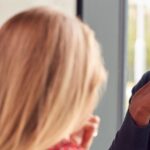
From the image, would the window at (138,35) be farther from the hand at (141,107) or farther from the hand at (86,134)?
the hand at (86,134)

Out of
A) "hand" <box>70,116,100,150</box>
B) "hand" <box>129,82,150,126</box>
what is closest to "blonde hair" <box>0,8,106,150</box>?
"hand" <box>70,116,100,150</box>

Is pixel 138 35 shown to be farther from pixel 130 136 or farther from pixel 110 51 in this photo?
pixel 130 136

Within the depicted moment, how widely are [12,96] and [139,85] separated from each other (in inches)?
21.9

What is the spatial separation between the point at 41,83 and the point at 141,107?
38 centimetres

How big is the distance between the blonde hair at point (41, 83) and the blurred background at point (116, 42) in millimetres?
679

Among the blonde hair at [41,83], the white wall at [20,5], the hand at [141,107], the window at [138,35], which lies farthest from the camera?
the window at [138,35]

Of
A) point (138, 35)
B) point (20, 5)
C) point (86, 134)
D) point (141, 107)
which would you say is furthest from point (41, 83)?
point (138, 35)

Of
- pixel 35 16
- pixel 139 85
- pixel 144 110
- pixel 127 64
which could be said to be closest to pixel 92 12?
pixel 127 64

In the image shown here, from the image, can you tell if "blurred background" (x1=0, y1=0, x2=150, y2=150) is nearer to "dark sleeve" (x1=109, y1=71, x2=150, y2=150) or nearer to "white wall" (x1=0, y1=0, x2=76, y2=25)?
"white wall" (x1=0, y1=0, x2=76, y2=25)

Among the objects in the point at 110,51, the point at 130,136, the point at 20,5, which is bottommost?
the point at 130,136

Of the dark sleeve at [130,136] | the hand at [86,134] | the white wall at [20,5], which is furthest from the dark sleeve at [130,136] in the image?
the white wall at [20,5]

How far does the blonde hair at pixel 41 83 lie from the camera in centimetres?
58

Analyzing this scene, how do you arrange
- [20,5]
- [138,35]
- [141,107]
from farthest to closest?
[138,35] → [20,5] → [141,107]

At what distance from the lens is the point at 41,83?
1.89ft
